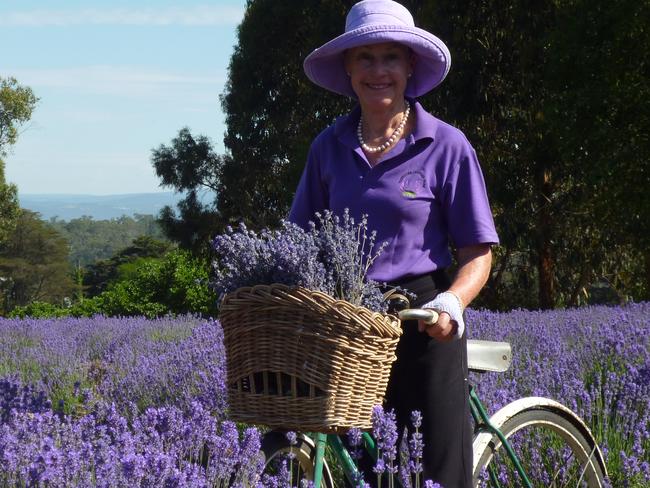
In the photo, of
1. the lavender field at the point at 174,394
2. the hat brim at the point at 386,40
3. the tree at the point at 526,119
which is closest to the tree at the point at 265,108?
the tree at the point at 526,119

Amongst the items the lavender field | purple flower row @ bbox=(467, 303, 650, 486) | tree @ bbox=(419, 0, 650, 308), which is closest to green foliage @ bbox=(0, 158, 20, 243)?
tree @ bbox=(419, 0, 650, 308)

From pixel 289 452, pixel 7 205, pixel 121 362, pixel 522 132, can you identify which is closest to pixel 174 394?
pixel 121 362

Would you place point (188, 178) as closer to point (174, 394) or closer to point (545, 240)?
point (545, 240)

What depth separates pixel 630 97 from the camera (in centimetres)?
1611

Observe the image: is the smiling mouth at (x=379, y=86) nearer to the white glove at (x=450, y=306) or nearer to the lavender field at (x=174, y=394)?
the white glove at (x=450, y=306)

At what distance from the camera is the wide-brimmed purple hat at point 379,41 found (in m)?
2.78

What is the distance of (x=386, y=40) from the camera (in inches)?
110

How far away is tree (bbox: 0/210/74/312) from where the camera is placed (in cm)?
9025

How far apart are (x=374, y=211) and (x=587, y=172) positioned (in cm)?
1464

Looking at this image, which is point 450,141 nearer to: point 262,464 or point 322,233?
point 322,233

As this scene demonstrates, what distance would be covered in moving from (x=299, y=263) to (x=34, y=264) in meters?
96.7

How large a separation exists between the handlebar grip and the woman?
0.24m

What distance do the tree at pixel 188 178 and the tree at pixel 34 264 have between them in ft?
189

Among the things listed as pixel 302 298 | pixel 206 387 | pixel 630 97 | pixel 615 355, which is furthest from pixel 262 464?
pixel 630 97
